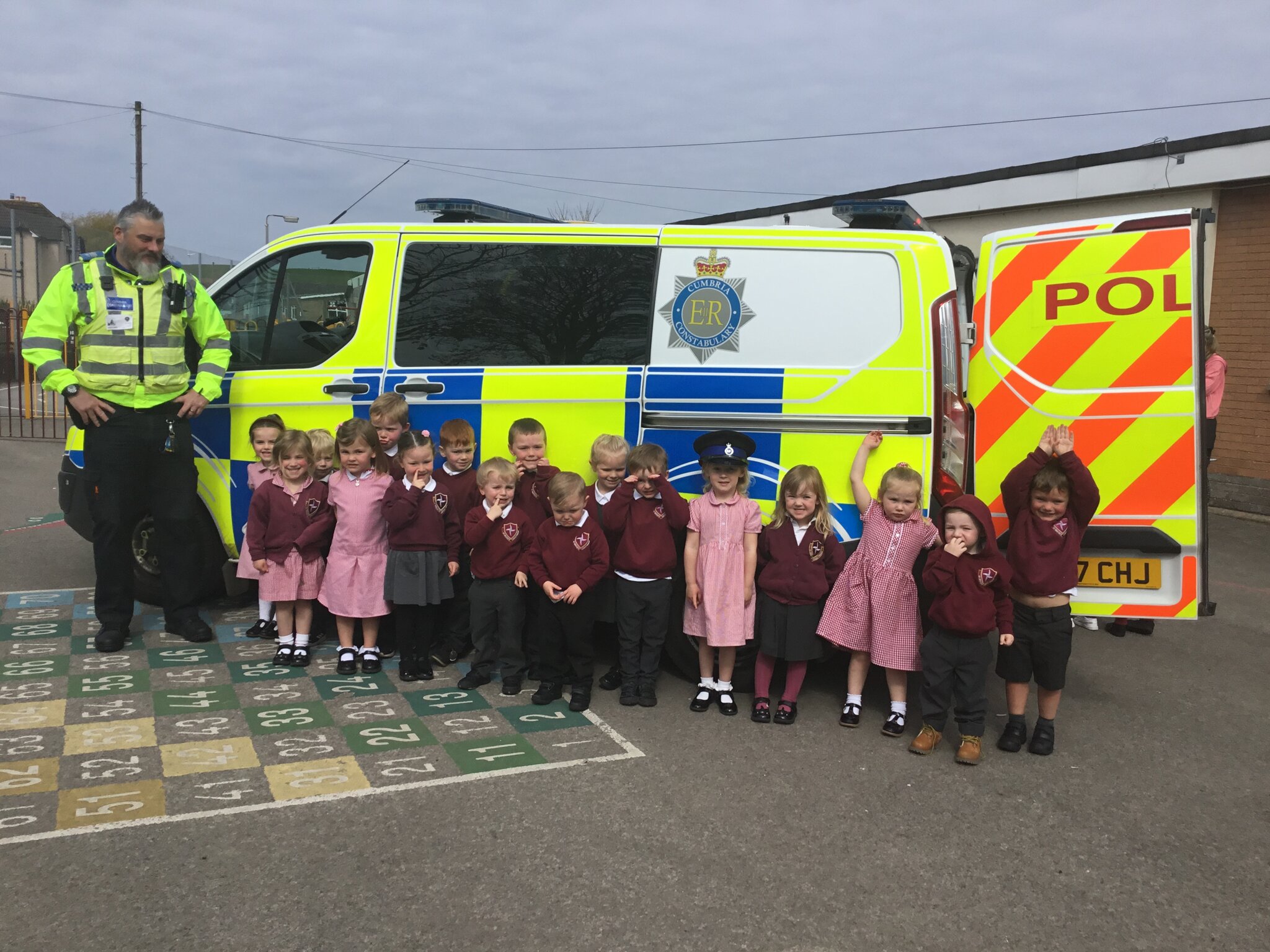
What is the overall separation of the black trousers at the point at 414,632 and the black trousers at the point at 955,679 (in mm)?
2166

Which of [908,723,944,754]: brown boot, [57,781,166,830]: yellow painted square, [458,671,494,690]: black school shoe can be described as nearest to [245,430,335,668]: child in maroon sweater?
[458,671,494,690]: black school shoe

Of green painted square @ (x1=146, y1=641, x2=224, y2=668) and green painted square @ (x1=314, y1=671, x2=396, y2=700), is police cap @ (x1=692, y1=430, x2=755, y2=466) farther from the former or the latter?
green painted square @ (x1=146, y1=641, x2=224, y2=668)

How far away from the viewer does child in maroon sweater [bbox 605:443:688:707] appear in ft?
14.2

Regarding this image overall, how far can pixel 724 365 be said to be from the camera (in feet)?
14.6

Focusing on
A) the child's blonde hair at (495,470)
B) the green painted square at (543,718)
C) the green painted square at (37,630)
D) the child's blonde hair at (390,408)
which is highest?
the child's blonde hair at (390,408)

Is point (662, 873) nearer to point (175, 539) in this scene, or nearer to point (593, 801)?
point (593, 801)

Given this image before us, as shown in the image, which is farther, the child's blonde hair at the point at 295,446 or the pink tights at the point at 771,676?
the child's blonde hair at the point at 295,446

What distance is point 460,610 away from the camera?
4.82 m

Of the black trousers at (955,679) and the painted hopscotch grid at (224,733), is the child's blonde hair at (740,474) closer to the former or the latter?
the black trousers at (955,679)

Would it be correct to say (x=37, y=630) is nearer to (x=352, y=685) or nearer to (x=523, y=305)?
(x=352, y=685)

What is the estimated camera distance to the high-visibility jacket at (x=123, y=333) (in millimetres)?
4641

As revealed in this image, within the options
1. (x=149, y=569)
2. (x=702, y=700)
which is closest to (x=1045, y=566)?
(x=702, y=700)

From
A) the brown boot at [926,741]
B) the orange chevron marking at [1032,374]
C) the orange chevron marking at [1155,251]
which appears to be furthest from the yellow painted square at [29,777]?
the orange chevron marking at [1155,251]

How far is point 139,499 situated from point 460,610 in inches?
65.7
